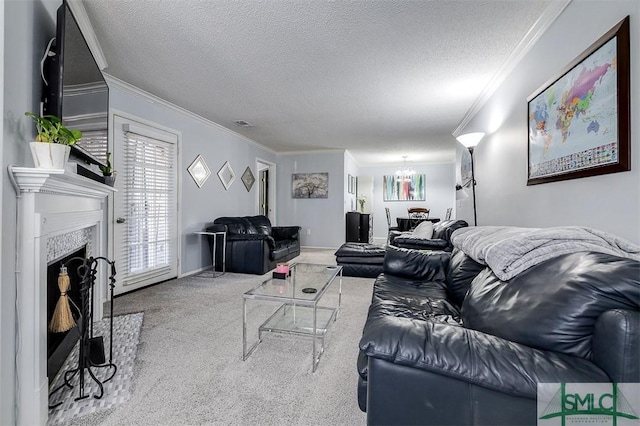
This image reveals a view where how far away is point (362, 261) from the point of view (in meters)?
4.09

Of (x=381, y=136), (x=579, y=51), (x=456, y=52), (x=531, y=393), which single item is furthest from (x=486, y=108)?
(x=531, y=393)

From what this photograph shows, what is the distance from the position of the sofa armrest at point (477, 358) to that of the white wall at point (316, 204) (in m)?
5.93

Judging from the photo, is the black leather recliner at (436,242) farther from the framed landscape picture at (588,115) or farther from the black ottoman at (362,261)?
the framed landscape picture at (588,115)

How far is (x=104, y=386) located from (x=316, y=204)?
5694 millimetres

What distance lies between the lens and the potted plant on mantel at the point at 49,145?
4.19 ft

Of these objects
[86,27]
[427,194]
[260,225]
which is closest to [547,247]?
[86,27]

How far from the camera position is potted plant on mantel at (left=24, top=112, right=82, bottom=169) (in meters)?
1.28

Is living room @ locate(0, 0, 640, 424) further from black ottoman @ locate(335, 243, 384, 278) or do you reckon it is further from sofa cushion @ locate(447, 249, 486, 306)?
black ottoman @ locate(335, 243, 384, 278)

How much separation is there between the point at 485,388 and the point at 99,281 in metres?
2.93

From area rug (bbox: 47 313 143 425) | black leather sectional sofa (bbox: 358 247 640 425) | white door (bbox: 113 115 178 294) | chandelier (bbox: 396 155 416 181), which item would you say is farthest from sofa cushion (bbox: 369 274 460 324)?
chandelier (bbox: 396 155 416 181)

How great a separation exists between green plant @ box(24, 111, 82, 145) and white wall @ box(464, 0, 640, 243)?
2672 millimetres

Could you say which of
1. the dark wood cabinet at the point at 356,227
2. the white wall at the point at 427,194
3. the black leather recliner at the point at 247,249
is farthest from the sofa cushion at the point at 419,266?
the white wall at the point at 427,194

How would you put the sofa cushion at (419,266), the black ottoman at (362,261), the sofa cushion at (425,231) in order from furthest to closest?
the sofa cushion at (425,231) < the black ottoman at (362,261) < the sofa cushion at (419,266)

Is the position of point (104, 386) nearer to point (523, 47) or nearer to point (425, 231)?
point (523, 47)
